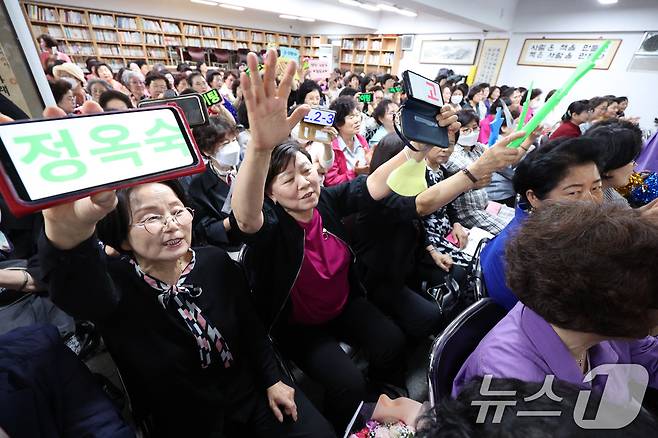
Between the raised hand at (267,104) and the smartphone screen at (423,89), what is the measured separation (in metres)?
0.40

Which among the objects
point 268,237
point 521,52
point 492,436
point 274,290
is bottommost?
point 274,290

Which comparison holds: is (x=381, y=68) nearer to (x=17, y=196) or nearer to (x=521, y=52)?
(x=521, y=52)

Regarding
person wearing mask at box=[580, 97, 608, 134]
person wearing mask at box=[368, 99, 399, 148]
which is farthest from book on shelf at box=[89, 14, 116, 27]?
person wearing mask at box=[580, 97, 608, 134]

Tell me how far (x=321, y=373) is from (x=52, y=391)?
0.82 m

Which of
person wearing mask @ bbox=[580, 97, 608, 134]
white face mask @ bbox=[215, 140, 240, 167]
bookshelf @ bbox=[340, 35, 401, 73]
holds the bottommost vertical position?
white face mask @ bbox=[215, 140, 240, 167]

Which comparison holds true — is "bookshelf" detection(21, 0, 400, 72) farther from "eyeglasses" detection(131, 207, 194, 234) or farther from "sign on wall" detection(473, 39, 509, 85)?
"eyeglasses" detection(131, 207, 194, 234)

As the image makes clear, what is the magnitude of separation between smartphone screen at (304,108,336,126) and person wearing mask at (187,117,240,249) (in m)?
0.61

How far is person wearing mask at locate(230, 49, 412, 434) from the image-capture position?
3.66 ft

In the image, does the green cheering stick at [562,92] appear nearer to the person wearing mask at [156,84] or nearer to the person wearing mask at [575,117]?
the person wearing mask at [575,117]

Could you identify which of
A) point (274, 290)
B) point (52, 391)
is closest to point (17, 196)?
point (52, 391)

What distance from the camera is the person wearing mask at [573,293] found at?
0.60 metres

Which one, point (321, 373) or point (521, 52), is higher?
point (521, 52)

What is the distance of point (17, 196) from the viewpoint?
0.40 meters

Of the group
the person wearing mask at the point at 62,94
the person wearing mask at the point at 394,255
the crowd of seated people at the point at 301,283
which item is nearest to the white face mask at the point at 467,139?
the crowd of seated people at the point at 301,283
